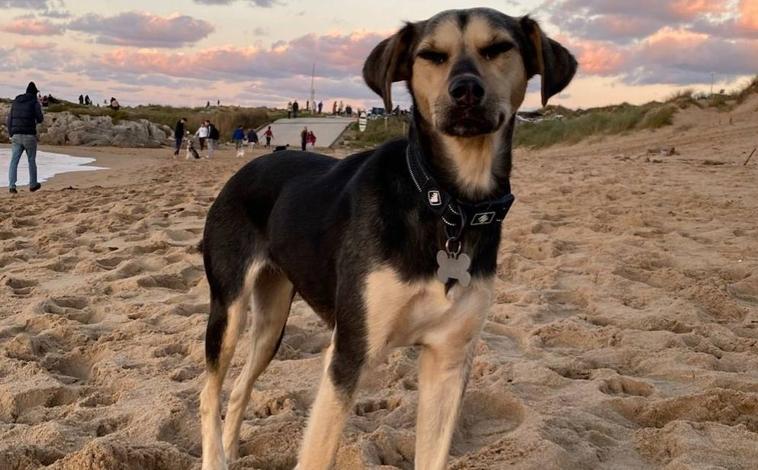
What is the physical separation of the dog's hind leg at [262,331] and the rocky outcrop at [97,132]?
149 feet

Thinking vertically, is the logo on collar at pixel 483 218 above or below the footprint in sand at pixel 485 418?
above

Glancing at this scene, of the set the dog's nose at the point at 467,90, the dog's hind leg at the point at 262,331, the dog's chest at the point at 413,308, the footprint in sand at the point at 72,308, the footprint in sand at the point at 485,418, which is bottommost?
the footprint in sand at the point at 485,418

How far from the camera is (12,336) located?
5707 millimetres

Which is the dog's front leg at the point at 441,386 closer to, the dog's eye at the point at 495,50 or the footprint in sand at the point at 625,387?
the dog's eye at the point at 495,50

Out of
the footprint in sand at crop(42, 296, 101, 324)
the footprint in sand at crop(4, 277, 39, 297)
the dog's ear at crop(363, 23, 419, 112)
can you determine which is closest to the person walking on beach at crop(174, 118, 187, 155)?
the footprint in sand at crop(4, 277, 39, 297)

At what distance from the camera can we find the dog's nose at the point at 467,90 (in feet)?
10.2

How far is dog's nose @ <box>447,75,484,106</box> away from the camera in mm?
3111

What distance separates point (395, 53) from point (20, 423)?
2.80 meters

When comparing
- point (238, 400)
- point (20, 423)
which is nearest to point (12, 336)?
point (20, 423)

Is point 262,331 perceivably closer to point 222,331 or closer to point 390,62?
point 222,331

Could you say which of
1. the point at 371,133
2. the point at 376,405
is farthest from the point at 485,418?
the point at 371,133

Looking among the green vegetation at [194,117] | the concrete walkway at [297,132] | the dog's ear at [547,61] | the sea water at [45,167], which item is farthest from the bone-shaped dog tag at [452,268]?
the green vegetation at [194,117]

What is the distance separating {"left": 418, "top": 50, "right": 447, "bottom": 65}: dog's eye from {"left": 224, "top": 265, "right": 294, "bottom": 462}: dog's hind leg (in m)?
1.47

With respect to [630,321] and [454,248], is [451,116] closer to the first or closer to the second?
[454,248]
